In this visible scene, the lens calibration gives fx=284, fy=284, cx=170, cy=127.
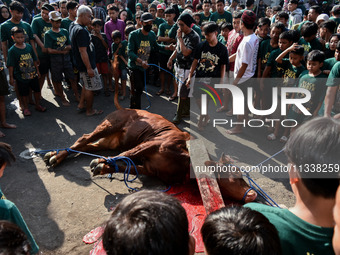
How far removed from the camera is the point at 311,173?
131cm

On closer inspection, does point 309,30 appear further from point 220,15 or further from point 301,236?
point 301,236

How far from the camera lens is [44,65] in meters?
6.37

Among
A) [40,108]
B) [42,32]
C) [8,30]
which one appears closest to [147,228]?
[40,108]

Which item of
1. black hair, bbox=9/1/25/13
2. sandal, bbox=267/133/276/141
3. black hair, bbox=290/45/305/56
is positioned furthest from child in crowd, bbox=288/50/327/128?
black hair, bbox=9/1/25/13

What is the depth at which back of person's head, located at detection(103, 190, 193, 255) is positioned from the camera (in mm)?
1105

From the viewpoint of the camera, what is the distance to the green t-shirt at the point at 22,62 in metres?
5.30

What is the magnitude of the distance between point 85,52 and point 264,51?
3387 mm

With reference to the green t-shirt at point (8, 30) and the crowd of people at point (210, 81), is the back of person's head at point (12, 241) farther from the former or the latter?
the green t-shirt at point (8, 30)

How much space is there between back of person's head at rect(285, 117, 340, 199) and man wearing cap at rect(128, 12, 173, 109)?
15.0 ft

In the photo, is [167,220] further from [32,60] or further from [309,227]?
[32,60]

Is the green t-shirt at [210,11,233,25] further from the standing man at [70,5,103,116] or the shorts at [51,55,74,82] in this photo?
the shorts at [51,55,74,82]

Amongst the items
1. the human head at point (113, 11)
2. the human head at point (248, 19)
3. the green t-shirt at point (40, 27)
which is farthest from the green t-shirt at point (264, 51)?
the green t-shirt at point (40, 27)

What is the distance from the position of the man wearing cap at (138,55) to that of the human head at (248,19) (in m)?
1.90

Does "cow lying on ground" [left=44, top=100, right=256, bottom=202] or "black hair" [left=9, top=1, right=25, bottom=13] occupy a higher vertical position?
"black hair" [left=9, top=1, right=25, bottom=13]
